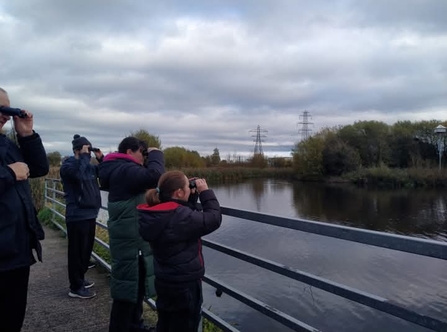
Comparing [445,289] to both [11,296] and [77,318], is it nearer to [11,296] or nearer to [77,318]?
[77,318]

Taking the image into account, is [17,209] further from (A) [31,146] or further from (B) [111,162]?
(B) [111,162]

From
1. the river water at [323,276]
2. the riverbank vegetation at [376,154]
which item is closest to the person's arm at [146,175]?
the river water at [323,276]

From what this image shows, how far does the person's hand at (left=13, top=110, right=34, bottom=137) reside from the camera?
6.54 feet

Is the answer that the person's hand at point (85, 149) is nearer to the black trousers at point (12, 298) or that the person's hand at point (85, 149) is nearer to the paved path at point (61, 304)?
the paved path at point (61, 304)

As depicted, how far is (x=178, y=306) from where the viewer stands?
212 centimetres

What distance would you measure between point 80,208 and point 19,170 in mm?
2062

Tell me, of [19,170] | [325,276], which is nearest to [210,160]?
[325,276]

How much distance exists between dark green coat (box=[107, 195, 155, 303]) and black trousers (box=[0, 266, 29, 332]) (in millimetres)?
743

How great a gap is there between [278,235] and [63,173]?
10640mm

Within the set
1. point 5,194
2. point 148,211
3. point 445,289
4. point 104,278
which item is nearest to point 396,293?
point 445,289

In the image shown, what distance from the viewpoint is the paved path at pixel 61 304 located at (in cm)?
319

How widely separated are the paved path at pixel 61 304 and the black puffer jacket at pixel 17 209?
1.51 m

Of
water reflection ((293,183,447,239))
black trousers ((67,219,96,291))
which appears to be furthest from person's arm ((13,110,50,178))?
water reflection ((293,183,447,239))

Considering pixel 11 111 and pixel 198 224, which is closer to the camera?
pixel 11 111
